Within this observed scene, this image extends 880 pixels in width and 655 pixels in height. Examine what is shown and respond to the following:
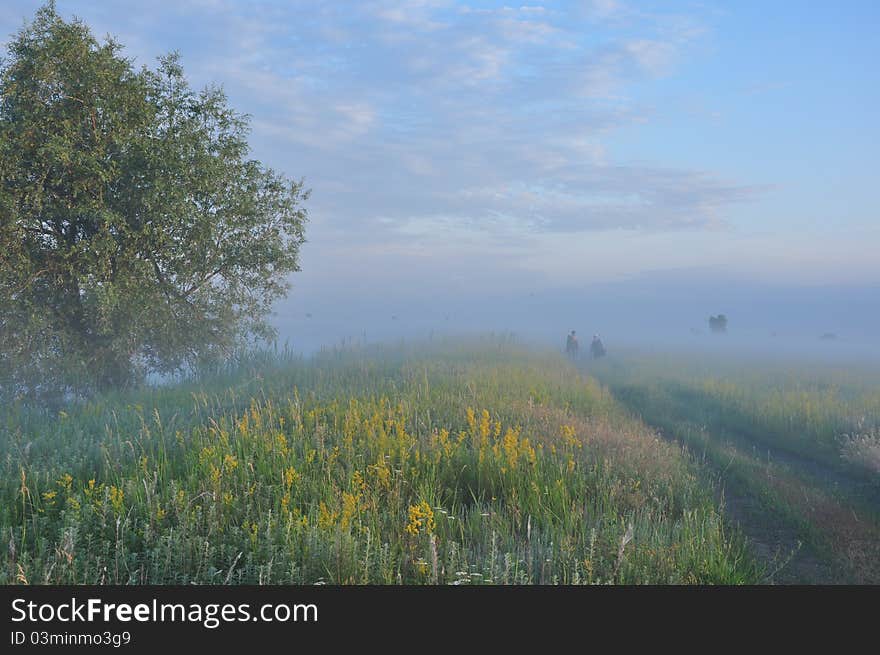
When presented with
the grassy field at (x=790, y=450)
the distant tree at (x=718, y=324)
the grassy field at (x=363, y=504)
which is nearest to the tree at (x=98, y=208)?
the grassy field at (x=363, y=504)

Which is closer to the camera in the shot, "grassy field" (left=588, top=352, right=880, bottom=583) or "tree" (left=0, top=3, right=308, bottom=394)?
"grassy field" (left=588, top=352, right=880, bottom=583)

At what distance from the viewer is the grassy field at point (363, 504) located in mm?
5516

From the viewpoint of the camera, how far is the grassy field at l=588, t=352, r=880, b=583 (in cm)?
844

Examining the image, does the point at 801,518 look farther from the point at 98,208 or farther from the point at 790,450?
the point at 98,208

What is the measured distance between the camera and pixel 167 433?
32.7 feet

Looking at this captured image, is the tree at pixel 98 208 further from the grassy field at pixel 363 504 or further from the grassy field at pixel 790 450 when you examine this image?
the grassy field at pixel 790 450

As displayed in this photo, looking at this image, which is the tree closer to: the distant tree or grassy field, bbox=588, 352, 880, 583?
grassy field, bbox=588, 352, 880, 583

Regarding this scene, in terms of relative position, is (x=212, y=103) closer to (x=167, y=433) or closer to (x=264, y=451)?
(x=167, y=433)

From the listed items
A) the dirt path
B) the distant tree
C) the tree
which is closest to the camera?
the dirt path

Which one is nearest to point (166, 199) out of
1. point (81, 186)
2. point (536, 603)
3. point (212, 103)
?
point (81, 186)

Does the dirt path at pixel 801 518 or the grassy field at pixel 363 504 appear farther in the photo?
the dirt path at pixel 801 518

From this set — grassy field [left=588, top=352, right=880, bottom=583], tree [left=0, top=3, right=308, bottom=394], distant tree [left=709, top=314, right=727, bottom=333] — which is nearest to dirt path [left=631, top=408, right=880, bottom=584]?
grassy field [left=588, top=352, right=880, bottom=583]

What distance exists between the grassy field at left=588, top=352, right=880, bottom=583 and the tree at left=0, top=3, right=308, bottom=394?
1625 centimetres

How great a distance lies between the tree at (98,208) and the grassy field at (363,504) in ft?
20.9
